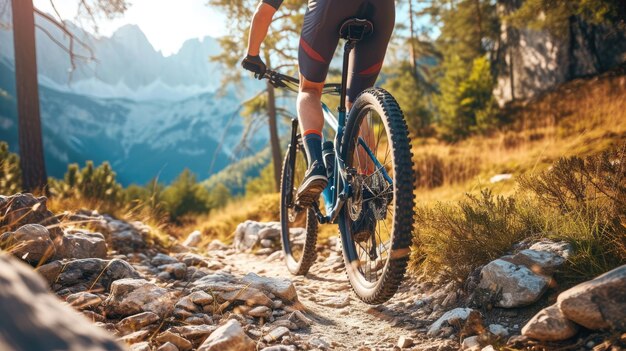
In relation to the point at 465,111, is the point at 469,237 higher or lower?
lower

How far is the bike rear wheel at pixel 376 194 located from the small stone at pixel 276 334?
1.70 ft

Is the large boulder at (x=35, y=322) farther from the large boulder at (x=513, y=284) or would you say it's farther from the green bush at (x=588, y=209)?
the green bush at (x=588, y=209)

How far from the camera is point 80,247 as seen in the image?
2979 millimetres

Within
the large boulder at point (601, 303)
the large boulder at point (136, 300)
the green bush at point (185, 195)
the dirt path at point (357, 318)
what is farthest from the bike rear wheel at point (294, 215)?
the green bush at point (185, 195)

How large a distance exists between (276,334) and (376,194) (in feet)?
3.12

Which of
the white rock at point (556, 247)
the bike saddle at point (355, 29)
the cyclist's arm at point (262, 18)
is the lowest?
the white rock at point (556, 247)

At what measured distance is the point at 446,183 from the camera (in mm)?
7758

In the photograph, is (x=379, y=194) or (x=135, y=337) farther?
(x=379, y=194)

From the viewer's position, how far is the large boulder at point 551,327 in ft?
4.92

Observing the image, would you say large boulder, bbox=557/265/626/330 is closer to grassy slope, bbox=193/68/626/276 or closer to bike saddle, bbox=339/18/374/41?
grassy slope, bbox=193/68/626/276

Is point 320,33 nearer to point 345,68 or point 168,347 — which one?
point 345,68

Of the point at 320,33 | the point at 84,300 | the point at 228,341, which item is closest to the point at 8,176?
the point at 84,300

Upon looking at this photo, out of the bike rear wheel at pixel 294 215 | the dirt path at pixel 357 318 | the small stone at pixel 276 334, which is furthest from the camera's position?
the bike rear wheel at pixel 294 215

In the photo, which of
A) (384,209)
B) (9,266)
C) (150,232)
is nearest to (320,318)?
(384,209)
